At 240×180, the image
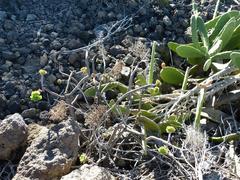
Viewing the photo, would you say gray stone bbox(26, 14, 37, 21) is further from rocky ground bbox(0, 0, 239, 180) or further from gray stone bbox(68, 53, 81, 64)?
gray stone bbox(68, 53, 81, 64)

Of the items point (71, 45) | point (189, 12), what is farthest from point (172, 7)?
point (71, 45)

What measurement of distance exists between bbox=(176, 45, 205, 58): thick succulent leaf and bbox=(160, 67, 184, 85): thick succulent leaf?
68mm

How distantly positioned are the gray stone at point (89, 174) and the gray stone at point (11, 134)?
10.1 inches

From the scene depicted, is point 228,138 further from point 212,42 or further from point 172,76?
point 212,42

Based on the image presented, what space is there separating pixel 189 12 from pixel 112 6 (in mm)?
362

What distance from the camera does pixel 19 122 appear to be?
1.94 metres

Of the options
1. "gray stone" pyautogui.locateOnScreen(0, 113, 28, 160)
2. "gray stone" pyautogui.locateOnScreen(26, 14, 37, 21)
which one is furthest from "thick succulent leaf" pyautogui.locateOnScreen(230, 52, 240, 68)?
"gray stone" pyautogui.locateOnScreen(26, 14, 37, 21)

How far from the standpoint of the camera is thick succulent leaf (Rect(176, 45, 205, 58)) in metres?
2.19

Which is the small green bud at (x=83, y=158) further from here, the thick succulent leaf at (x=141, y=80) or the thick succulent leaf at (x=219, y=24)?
the thick succulent leaf at (x=219, y=24)

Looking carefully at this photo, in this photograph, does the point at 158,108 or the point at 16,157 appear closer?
the point at 16,157

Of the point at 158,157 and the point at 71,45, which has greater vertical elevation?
the point at 71,45

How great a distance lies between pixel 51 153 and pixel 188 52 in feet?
2.31

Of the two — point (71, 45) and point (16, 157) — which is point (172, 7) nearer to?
point (71, 45)

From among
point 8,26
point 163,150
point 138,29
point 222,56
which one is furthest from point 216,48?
point 8,26
